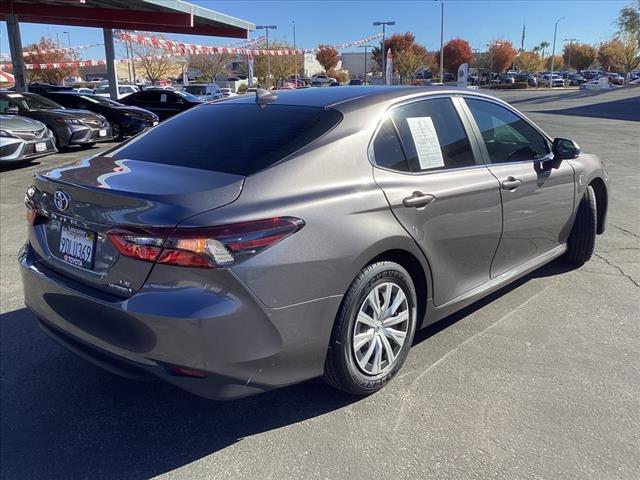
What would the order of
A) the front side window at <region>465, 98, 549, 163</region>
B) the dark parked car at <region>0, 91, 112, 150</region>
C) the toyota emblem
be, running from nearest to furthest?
the toyota emblem → the front side window at <region>465, 98, 549, 163</region> → the dark parked car at <region>0, 91, 112, 150</region>

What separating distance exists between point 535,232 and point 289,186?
238cm

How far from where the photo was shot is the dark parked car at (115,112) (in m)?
15.7

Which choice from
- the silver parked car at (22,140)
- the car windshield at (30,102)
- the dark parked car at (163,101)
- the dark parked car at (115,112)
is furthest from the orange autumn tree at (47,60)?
the silver parked car at (22,140)

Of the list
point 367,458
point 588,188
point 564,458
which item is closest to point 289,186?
point 367,458

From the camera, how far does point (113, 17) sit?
2186 cm

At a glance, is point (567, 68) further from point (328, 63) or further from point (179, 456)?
point (179, 456)

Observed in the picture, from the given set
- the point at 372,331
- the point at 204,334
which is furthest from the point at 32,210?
the point at 372,331

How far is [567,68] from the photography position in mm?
105312

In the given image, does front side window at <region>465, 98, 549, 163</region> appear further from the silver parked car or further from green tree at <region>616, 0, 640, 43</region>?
green tree at <region>616, 0, 640, 43</region>

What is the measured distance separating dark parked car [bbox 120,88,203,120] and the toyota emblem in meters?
17.6

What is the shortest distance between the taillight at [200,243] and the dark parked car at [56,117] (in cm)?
1164

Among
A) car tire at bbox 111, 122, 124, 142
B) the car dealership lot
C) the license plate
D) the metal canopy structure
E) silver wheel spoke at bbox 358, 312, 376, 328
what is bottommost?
the car dealership lot

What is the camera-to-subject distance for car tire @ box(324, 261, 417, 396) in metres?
2.81

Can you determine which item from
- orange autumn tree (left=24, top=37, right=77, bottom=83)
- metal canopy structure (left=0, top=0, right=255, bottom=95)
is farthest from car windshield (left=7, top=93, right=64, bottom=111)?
orange autumn tree (left=24, top=37, right=77, bottom=83)
